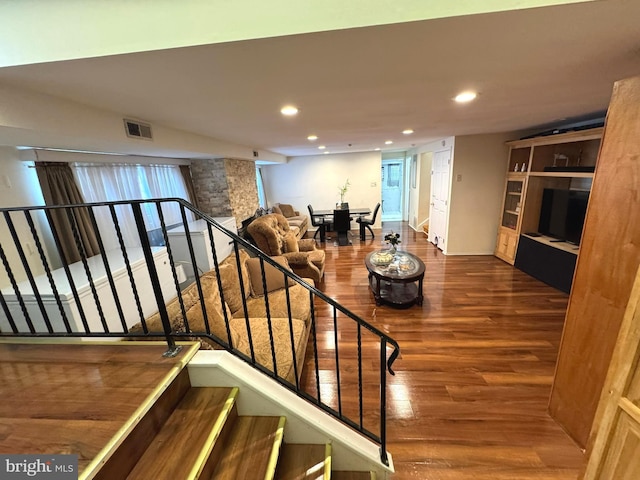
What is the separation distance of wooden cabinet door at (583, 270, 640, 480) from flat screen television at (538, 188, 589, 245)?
3.00 metres

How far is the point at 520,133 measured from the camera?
429 cm

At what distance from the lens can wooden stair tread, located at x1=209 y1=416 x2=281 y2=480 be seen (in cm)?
106

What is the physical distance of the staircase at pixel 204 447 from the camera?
930 mm

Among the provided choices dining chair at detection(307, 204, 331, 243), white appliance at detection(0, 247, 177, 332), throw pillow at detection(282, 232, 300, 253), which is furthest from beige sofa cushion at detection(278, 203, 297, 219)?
white appliance at detection(0, 247, 177, 332)

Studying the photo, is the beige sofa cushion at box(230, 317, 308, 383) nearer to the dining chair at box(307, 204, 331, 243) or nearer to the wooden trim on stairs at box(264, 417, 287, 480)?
the wooden trim on stairs at box(264, 417, 287, 480)

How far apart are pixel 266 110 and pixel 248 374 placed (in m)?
1.93

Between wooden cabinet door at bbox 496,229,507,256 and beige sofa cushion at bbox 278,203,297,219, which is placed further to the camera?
beige sofa cushion at bbox 278,203,297,219

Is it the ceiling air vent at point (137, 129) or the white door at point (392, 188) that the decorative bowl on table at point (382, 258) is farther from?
the white door at point (392, 188)

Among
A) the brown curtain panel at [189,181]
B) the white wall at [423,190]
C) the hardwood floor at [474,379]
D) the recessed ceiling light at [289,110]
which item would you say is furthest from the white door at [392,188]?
the recessed ceiling light at [289,110]

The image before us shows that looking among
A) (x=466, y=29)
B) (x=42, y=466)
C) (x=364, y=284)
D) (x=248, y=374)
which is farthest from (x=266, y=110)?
(x=364, y=284)

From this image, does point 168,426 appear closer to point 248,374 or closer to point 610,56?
point 248,374

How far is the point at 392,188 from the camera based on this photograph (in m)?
9.04

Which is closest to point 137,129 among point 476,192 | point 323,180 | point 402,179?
point 476,192

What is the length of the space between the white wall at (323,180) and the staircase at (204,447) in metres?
6.98
